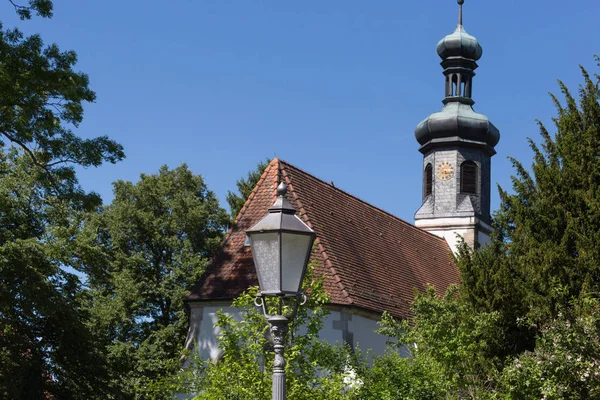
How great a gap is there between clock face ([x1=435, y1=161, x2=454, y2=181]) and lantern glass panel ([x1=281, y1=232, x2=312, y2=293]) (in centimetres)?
2892

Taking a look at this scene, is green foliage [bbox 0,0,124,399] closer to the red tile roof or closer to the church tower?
the red tile roof

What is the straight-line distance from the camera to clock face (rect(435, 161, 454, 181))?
3650cm

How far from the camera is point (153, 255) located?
30.6m

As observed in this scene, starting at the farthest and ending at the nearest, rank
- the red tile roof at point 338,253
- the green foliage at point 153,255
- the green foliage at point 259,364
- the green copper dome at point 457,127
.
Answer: the green copper dome at point 457,127 → the green foliage at point 153,255 → the red tile roof at point 338,253 → the green foliage at point 259,364

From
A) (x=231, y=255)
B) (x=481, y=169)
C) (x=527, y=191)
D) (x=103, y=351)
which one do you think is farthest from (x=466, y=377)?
(x=481, y=169)

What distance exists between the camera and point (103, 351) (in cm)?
2191

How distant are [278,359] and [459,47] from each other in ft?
102

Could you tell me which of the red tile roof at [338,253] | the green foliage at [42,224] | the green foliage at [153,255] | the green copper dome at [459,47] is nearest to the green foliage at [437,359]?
the red tile roof at [338,253]

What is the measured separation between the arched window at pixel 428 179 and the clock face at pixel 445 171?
→ 41 cm

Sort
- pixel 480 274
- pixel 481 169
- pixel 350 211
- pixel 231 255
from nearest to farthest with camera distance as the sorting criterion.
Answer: pixel 480 274
pixel 231 255
pixel 350 211
pixel 481 169

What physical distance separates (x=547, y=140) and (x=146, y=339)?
14.3m

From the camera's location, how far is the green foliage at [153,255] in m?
28.6

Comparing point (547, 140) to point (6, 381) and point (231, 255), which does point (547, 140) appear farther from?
point (6, 381)

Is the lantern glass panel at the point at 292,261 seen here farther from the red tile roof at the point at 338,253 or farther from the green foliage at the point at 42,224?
the red tile roof at the point at 338,253
